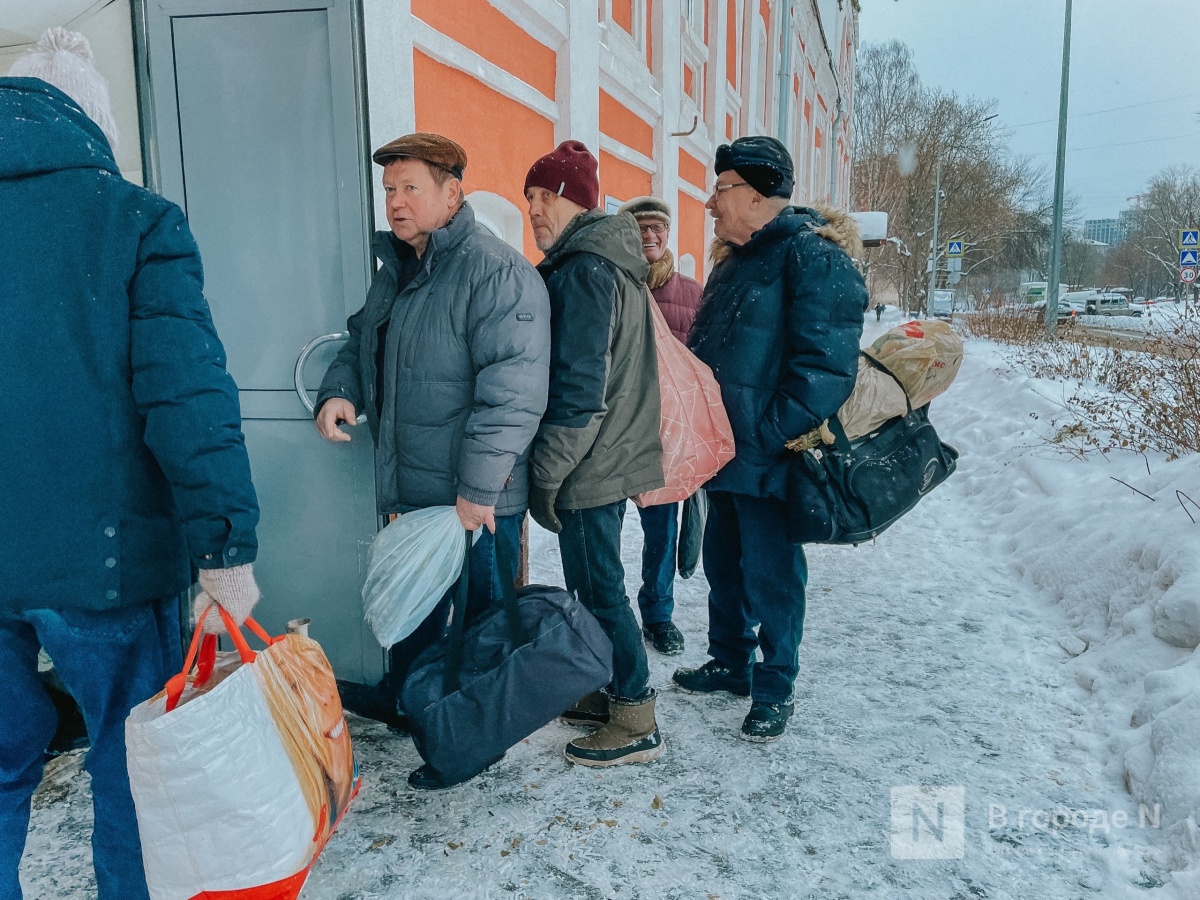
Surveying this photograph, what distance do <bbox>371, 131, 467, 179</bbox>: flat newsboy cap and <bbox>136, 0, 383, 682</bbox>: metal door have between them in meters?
0.44

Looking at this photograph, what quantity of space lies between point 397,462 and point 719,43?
401 inches

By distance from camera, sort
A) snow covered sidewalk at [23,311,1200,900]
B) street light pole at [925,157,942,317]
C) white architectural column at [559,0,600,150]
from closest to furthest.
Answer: snow covered sidewalk at [23,311,1200,900] → white architectural column at [559,0,600,150] → street light pole at [925,157,942,317]

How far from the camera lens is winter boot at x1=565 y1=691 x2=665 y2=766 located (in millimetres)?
→ 2541

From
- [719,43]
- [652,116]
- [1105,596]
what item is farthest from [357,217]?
[719,43]

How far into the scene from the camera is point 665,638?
3.50 meters

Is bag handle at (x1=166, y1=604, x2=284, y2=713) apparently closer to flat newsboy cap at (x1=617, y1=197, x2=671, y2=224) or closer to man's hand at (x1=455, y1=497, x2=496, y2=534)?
man's hand at (x1=455, y1=497, x2=496, y2=534)

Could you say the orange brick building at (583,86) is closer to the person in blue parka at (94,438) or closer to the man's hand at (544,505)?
the man's hand at (544,505)

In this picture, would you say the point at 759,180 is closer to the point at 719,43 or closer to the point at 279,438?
the point at 279,438

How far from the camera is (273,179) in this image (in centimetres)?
267

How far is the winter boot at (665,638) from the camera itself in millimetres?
3477

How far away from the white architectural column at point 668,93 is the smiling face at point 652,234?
15.4ft

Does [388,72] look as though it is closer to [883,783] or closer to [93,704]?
[93,704]

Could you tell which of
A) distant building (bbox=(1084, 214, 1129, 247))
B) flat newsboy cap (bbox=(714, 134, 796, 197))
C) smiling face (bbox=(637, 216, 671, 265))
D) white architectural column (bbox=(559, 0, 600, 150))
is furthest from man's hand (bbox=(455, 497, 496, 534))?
distant building (bbox=(1084, 214, 1129, 247))

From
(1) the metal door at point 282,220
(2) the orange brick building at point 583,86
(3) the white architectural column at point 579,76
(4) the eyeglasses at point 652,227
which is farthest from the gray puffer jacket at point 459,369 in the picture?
(3) the white architectural column at point 579,76
